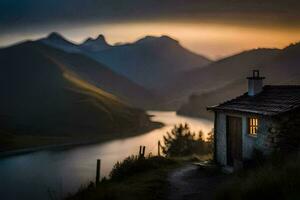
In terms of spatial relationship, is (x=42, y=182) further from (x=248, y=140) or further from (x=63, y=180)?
(x=248, y=140)

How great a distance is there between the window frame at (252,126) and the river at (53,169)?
2948 cm

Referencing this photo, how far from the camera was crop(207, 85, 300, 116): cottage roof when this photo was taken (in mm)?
19609

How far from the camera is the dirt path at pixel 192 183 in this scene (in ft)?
57.2

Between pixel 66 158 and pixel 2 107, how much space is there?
11452 centimetres

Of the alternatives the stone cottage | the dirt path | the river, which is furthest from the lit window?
the river

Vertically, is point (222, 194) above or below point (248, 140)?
below

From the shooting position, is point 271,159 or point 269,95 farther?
point 269,95

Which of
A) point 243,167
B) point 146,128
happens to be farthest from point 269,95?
point 146,128

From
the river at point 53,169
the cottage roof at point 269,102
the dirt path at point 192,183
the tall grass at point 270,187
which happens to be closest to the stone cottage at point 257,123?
the cottage roof at point 269,102

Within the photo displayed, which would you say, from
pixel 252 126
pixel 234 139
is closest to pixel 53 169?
pixel 234 139

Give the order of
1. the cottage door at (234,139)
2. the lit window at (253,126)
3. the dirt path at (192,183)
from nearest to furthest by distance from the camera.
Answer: the dirt path at (192,183), the lit window at (253,126), the cottage door at (234,139)

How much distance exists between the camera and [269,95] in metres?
22.8

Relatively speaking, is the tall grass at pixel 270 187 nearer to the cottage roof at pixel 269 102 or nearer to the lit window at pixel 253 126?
the cottage roof at pixel 269 102

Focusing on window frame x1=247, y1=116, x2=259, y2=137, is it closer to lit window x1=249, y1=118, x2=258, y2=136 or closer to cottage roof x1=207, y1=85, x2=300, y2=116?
lit window x1=249, y1=118, x2=258, y2=136
